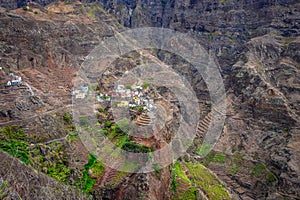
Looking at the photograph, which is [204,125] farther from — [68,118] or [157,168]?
[157,168]

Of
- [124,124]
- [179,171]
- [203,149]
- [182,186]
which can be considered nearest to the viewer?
[124,124]

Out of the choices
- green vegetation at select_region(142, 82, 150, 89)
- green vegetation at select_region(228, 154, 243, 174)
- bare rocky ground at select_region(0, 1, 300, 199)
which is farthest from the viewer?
green vegetation at select_region(142, 82, 150, 89)

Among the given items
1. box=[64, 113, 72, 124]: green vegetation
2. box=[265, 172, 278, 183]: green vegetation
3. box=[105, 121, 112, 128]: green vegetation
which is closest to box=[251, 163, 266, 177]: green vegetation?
box=[265, 172, 278, 183]: green vegetation

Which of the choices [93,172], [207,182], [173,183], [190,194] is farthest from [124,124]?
[207,182]

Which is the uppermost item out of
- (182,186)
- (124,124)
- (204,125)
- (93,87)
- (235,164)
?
(124,124)

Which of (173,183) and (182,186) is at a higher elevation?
(173,183)

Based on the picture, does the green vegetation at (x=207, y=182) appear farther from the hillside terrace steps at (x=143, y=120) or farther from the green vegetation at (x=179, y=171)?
the hillside terrace steps at (x=143, y=120)

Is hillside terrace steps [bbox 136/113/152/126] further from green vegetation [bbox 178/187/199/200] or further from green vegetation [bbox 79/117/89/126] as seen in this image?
green vegetation [bbox 178/187/199/200]
